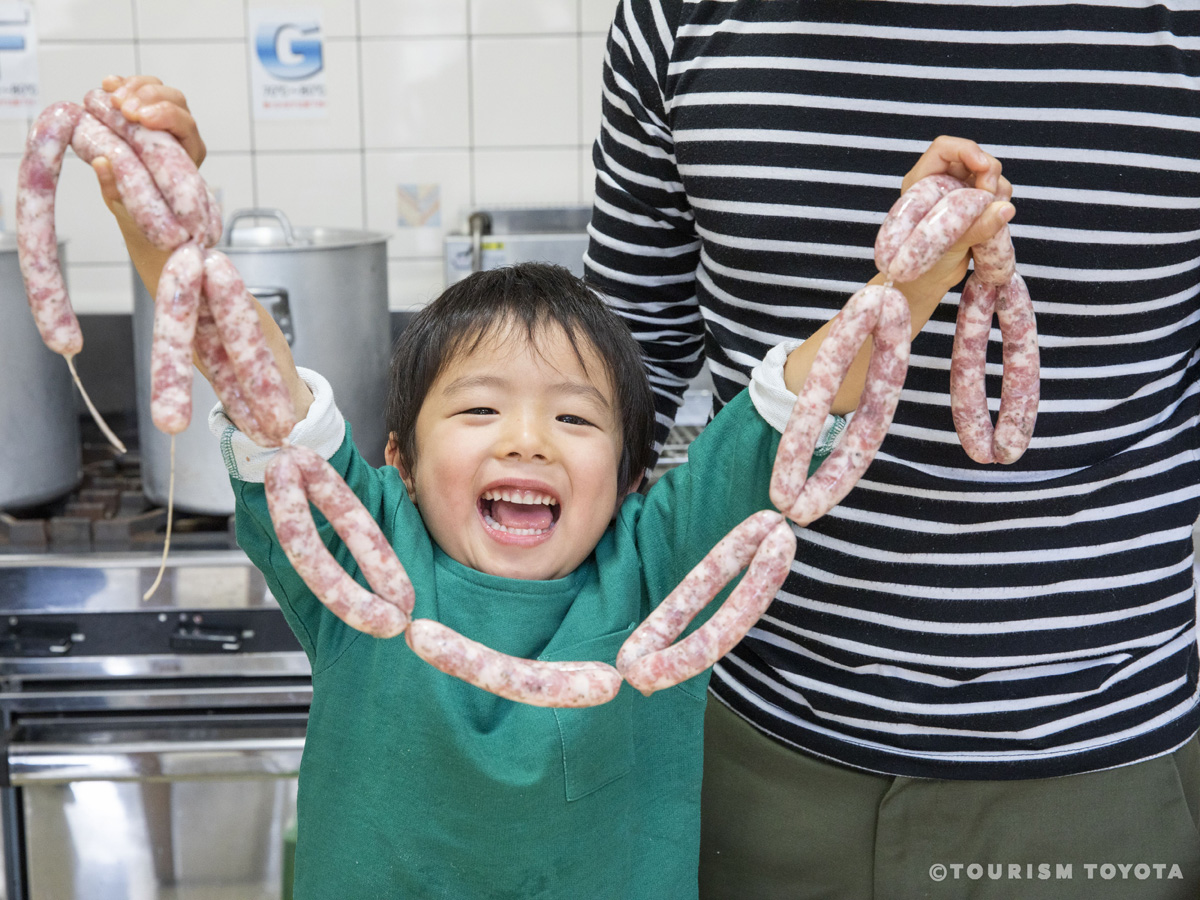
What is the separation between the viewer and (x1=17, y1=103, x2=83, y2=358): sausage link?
0.57 meters

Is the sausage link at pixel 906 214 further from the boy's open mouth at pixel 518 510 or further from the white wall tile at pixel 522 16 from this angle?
the white wall tile at pixel 522 16

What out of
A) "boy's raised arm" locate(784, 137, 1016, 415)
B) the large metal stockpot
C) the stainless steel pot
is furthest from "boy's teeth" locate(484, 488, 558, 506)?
the stainless steel pot

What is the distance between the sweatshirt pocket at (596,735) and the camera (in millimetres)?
787

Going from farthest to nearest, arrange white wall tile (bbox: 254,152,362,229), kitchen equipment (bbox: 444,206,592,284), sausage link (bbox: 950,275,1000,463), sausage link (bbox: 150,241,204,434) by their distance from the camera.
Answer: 1. white wall tile (bbox: 254,152,362,229)
2. kitchen equipment (bbox: 444,206,592,284)
3. sausage link (bbox: 950,275,1000,463)
4. sausage link (bbox: 150,241,204,434)

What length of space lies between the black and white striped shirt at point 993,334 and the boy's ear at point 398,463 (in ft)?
0.89

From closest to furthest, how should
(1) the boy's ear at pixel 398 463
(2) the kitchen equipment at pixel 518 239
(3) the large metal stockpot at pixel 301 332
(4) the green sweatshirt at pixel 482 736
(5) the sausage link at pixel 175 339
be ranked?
(5) the sausage link at pixel 175 339, (4) the green sweatshirt at pixel 482 736, (1) the boy's ear at pixel 398 463, (3) the large metal stockpot at pixel 301 332, (2) the kitchen equipment at pixel 518 239

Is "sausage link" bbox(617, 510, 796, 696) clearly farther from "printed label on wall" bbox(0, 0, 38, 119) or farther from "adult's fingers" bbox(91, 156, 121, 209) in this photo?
"printed label on wall" bbox(0, 0, 38, 119)

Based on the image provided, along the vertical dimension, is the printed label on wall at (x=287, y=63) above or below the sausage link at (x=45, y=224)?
above

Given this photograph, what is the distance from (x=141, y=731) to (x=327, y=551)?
113 cm

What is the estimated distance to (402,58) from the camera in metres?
2.09

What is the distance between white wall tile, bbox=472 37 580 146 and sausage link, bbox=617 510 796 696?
165 centimetres

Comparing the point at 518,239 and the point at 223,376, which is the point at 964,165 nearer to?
the point at 223,376

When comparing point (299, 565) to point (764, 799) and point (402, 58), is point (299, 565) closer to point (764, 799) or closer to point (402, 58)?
point (764, 799)

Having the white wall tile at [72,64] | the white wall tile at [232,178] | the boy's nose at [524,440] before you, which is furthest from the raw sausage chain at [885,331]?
the white wall tile at [72,64]
